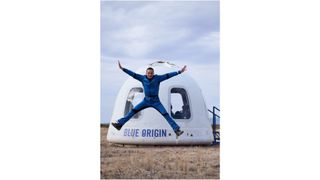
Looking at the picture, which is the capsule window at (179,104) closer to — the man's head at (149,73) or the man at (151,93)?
the man at (151,93)

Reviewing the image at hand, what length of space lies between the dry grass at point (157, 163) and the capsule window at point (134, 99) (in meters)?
0.38

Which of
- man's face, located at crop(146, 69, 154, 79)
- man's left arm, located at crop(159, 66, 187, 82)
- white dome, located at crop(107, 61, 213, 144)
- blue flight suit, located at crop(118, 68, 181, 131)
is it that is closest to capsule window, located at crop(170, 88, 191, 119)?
white dome, located at crop(107, 61, 213, 144)

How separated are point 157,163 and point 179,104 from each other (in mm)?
898

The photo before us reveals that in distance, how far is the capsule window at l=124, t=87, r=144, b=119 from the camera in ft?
16.8

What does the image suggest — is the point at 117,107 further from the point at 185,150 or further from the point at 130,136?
the point at 185,150

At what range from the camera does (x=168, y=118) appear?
5.14 meters

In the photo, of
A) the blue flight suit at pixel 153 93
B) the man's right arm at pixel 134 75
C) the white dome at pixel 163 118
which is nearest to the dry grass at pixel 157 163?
the white dome at pixel 163 118

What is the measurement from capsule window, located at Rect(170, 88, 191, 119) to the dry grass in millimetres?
440

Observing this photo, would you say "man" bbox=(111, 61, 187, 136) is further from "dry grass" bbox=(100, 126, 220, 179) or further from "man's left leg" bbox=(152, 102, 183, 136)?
"dry grass" bbox=(100, 126, 220, 179)

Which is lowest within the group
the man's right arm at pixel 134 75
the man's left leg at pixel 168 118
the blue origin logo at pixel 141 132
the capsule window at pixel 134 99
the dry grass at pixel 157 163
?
the dry grass at pixel 157 163

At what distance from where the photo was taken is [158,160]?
15.6 ft

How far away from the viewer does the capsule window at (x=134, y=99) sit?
5129mm

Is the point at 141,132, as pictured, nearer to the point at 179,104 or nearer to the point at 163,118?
the point at 163,118
